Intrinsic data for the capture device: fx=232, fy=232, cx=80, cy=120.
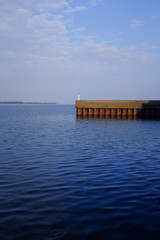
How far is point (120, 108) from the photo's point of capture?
142 feet

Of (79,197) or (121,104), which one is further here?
(121,104)

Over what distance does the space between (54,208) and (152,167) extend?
5.88 m

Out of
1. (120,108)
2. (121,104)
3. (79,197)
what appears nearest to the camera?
(79,197)

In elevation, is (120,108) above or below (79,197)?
above

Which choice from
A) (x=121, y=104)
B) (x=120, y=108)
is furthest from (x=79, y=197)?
(x=120, y=108)

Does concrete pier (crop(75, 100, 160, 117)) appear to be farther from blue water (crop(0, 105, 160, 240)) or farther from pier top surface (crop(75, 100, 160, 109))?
blue water (crop(0, 105, 160, 240))

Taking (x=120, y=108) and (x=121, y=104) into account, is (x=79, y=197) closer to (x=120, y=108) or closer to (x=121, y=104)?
(x=121, y=104)

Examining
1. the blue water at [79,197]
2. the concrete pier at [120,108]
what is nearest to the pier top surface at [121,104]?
the concrete pier at [120,108]

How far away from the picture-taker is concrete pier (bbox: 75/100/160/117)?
42312 mm

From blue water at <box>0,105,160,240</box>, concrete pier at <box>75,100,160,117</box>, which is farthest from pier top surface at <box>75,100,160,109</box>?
blue water at <box>0,105,160,240</box>

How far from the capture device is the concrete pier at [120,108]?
42312 millimetres

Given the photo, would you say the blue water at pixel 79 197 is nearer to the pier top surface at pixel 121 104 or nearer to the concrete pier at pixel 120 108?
the pier top surface at pixel 121 104

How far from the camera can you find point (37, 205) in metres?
6.44

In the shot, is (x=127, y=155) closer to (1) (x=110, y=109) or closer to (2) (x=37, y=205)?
(2) (x=37, y=205)
